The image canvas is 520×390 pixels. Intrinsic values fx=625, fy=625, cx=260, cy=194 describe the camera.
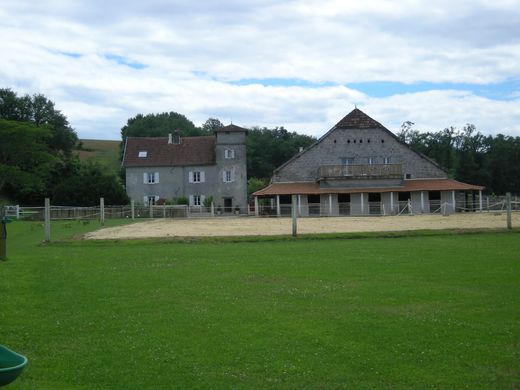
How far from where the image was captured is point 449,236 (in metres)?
24.8

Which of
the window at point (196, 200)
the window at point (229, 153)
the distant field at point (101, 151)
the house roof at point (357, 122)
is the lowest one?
the window at point (196, 200)

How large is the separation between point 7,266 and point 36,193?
5600 cm

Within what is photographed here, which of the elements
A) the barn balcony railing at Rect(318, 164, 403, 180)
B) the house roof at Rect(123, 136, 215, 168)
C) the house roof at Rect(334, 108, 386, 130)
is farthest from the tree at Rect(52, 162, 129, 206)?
the house roof at Rect(334, 108, 386, 130)

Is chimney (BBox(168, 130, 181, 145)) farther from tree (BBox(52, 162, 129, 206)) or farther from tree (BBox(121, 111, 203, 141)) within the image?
tree (BBox(121, 111, 203, 141))

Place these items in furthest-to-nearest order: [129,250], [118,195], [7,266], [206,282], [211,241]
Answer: [118,195] → [211,241] → [129,250] → [7,266] → [206,282]

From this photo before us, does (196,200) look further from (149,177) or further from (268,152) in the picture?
(268,152)

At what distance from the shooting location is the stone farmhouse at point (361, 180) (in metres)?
58.2

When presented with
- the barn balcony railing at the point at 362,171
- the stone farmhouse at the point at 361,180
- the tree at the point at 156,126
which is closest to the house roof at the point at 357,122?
the stone farmhouse at the point at 361,180

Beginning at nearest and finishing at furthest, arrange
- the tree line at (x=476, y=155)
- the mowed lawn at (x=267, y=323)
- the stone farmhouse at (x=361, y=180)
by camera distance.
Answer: the mowed lawn at (x=267, y=323) < the stone farmhouse at (x=361, y=180) < the tree line at (x=476, y=155)

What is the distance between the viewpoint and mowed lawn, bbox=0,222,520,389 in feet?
20.6

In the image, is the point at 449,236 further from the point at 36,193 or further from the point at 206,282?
the point at 36,193

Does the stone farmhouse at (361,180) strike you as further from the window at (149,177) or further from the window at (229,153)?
the window at (149,177)

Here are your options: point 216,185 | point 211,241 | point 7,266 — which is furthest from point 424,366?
point 216,185

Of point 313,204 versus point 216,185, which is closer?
point 313,204
